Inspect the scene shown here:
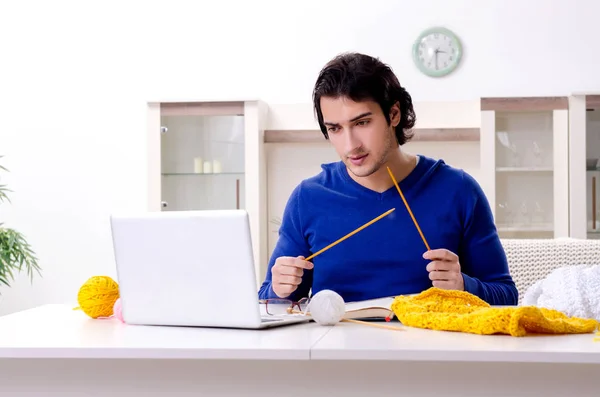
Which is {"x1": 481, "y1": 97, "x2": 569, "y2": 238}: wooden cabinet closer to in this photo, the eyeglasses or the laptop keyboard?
the eyeglasses

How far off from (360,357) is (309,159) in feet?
10.5

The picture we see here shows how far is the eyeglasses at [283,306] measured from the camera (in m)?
1.63

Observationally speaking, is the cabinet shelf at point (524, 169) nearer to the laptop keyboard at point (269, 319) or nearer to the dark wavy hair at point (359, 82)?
the dark wavy hair at point (359, 82)

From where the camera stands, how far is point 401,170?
79.1 inches

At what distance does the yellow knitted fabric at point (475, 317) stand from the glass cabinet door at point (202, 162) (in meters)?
2.71

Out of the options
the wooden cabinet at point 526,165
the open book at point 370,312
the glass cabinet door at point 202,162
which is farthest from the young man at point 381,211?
the glass cabinet door at point 202,162

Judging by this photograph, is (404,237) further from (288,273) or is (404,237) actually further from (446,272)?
(288,273)

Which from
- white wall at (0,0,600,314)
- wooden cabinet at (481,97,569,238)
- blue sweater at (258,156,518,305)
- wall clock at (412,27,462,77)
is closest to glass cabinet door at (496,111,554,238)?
wooden cabinet at (481,97,569,238)

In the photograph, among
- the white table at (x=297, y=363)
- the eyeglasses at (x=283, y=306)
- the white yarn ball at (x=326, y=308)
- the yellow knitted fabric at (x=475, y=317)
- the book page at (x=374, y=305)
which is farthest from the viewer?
the eyeglasses at (x=283, y=306)

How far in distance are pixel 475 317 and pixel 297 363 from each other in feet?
0.99

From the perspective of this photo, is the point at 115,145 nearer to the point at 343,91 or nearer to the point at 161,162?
the point at 161,162

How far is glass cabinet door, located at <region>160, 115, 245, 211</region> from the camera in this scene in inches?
162

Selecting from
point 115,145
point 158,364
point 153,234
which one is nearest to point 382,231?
point 153,234

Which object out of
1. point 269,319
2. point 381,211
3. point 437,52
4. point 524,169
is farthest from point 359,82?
point 437,52
